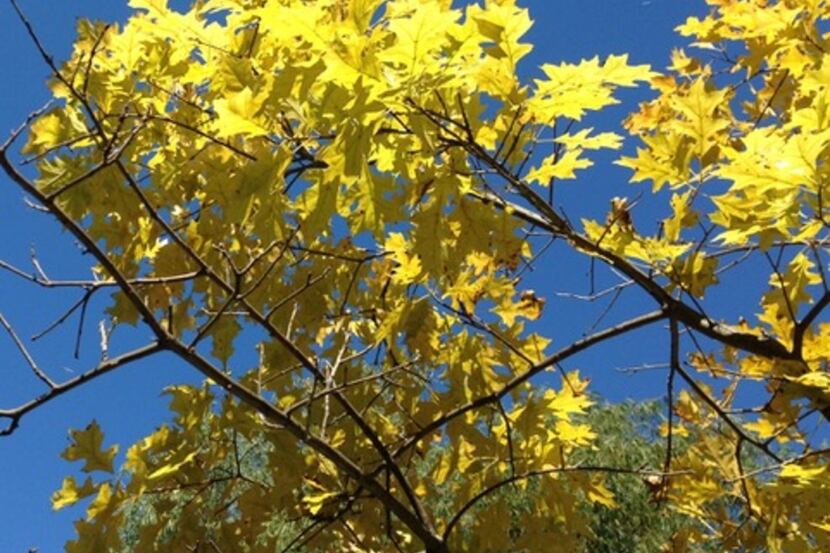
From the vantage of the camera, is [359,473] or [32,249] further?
[359,473]

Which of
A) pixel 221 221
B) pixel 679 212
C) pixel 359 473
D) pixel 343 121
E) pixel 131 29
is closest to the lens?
pixel 343 121

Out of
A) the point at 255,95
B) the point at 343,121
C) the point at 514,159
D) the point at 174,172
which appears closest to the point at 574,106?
the point at 514,159

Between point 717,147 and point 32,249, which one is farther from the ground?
point 32,249

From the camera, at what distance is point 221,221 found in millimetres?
2459

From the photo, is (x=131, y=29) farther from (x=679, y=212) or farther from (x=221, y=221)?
(x=679, y=212)

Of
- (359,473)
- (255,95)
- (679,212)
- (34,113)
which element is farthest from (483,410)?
(34,113)

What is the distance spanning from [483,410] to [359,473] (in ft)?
1.48

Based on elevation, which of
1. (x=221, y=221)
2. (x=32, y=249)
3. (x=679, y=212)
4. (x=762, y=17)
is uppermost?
(x=221, y=221)

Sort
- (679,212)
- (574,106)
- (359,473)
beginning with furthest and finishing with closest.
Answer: (359,473) < (679,212) < (574,106)

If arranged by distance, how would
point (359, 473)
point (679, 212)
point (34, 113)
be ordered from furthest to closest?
point (359, 473) < point (679, 212) < point (34, 113)

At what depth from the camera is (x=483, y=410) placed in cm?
253

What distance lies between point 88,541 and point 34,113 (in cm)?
118

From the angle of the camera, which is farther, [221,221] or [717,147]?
[221,221]

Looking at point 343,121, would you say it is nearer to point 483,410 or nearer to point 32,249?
point 32,249
